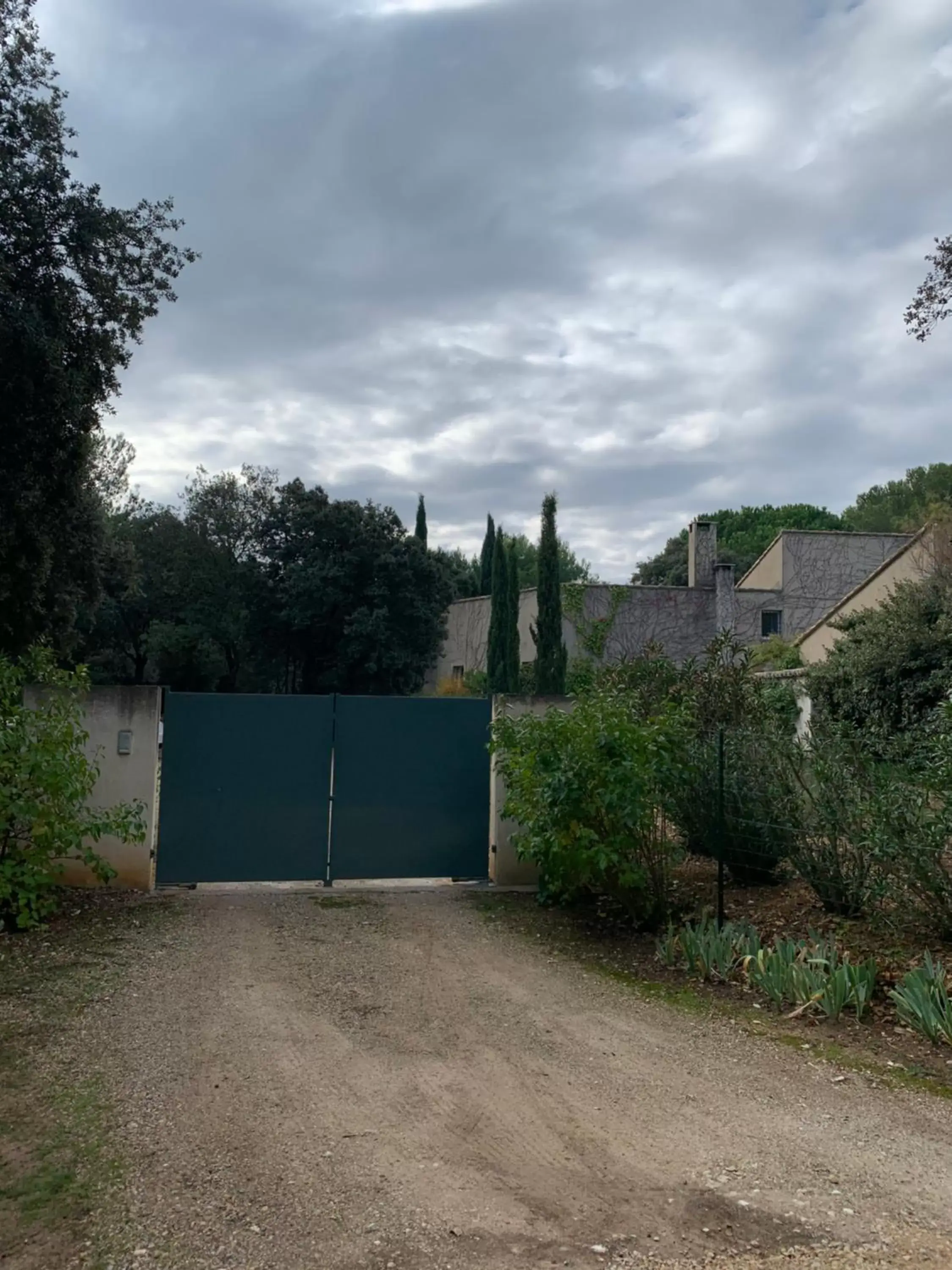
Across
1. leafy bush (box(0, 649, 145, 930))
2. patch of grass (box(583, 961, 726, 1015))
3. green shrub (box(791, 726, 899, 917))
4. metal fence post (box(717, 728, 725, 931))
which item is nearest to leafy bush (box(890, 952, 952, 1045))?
green shrub (box(791, 726, 899, 917))

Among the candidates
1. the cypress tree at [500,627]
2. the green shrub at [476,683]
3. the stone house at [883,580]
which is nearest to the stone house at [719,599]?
the cypress tree at [500,627]

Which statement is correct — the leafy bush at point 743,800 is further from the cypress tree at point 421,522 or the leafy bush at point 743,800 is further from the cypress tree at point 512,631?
the cypress tree at point 421,522

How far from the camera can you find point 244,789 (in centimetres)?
943

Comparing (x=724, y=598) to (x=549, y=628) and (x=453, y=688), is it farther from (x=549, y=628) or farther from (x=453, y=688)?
(x=453, y=688)

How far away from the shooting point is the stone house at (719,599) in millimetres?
28609

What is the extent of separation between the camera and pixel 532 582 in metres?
54.8

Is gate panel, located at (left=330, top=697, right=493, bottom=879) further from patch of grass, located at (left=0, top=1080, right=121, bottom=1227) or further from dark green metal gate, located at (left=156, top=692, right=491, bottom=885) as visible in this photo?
patch of grass, located at (left=0, top=1080, right=121, bottom=1227)

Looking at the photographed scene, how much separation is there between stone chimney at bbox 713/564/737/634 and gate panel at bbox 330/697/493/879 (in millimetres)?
19857

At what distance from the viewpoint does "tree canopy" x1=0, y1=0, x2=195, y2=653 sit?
12781mm

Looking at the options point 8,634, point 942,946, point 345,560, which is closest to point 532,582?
point 345,560

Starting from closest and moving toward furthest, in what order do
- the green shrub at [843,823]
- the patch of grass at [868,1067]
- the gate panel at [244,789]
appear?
the patch of grass at [868,1067] < the green shrub at [843,823] < the gate panel at [244,789]

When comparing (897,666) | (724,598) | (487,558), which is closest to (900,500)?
(487,558)

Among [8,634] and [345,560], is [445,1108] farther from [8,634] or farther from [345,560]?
[345,560]

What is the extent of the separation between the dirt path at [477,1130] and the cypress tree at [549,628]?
21.4m
